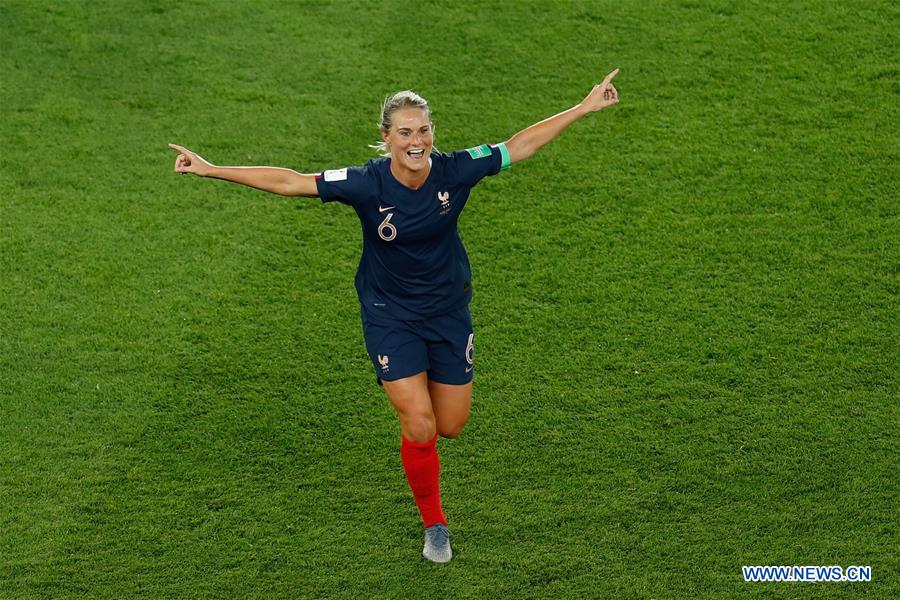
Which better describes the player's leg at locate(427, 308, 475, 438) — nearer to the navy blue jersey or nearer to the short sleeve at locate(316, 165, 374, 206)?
the navy blue jersey

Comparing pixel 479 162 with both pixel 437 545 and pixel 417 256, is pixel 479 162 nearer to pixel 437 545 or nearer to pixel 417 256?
pixel 417 256

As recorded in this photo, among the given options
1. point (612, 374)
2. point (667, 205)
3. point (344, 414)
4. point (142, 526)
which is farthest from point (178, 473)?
point (667, 205)

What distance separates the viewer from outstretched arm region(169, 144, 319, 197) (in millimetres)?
5574

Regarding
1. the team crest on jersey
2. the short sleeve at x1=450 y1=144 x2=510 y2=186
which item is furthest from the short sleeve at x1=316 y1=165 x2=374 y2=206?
the short sleeve at x1=450 y1=144 x2=510 y2=186

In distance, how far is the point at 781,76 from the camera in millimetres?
9219

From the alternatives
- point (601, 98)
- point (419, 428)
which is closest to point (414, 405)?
point (419, 428)

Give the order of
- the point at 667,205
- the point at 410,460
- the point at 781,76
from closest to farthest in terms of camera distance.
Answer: the point at 410,460 < the point at 667,205 < the point at 781,76

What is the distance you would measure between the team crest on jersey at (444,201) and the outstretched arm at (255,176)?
559 mm

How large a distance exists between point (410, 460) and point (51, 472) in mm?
1977

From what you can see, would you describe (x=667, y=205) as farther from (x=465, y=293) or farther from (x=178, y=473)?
(x=178, y=473)

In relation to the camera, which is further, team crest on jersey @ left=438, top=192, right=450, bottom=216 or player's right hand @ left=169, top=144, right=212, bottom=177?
team crest on jersey @ left=438, top=192, right=450, bottom=216

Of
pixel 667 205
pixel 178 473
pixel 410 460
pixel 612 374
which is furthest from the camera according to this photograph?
pixel 667 205

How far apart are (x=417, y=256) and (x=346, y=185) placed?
1.49 ft

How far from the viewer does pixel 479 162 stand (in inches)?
232
